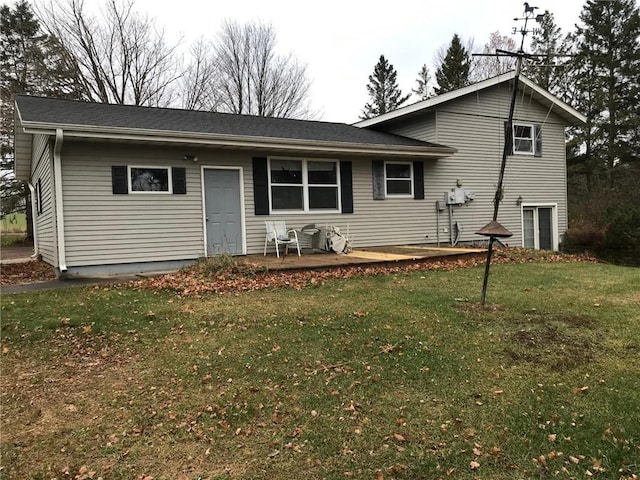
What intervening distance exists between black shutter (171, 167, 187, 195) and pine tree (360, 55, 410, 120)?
2682 centimetres

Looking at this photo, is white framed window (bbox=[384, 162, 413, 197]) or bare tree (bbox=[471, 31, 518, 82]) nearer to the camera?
white framed window (bbox=[384, 162, 413, 197])

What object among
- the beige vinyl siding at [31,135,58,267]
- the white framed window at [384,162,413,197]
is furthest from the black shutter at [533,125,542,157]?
the beige vinyl siding at [31,135,58,267]

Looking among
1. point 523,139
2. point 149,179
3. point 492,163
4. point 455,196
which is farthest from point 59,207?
point 523,139

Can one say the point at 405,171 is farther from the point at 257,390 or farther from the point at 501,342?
the point at 257,390

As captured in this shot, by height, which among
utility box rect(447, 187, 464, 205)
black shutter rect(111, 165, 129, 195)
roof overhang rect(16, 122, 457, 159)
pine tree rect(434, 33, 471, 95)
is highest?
pine tree rect(434, 33, 471, 95)

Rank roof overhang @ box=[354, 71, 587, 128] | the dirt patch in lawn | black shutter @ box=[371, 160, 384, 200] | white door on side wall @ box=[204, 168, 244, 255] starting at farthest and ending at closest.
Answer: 1. roof overhang @ box=[354, 71, 587, 128]
2. black shutter @ box=[371, 160, 384, 200]
3. white door on side wall @ box=[204, 168, 244, 255]
4. the dirt patch in lawn

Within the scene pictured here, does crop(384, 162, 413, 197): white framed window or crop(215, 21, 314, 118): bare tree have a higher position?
crop(215, 21, 314, 118): bare tree

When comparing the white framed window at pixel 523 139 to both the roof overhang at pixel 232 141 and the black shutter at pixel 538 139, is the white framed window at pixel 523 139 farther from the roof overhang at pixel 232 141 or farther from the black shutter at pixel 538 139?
the roof overhang at pixel 232 141

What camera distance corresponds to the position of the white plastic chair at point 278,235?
910 cm

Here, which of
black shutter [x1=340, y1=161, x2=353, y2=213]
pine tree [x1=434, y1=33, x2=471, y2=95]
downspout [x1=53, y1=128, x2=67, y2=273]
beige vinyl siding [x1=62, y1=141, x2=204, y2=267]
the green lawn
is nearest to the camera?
the green lawn

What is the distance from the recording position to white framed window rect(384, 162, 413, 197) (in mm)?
10938

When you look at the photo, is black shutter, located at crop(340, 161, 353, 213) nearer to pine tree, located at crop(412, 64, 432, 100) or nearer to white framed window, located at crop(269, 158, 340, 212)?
white framed window, located at crop(269, 158, 340, 212)

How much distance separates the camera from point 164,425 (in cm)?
274

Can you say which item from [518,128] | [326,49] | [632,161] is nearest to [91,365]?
[518,128]
